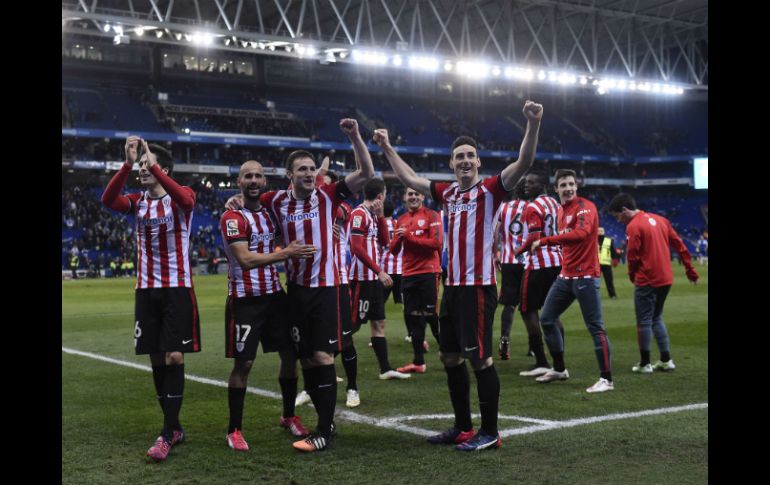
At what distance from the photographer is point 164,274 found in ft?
19.1

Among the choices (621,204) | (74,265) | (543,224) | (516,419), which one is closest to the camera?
(516,419)

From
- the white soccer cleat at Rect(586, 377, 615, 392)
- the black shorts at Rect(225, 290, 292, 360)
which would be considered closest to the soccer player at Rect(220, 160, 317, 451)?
the black shorts at Rect(225, 290, 292, 360)

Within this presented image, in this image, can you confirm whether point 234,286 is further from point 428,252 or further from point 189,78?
point 189,78

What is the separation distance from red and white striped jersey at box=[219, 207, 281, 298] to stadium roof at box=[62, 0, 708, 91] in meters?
25.3

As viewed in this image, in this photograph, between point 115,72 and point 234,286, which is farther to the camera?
point 115,72

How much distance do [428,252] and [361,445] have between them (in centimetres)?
373

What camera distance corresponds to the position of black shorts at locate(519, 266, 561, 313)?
927cm

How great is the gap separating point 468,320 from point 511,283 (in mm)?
4626

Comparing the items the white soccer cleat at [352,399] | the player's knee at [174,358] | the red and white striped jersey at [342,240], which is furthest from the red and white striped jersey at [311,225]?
the white soccer cleat at [352,399]

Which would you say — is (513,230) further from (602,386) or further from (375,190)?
(602,386)

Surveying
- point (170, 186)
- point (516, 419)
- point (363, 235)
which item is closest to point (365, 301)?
point (363, 235)

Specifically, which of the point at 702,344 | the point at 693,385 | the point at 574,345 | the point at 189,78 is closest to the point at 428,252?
the point at 693,385
